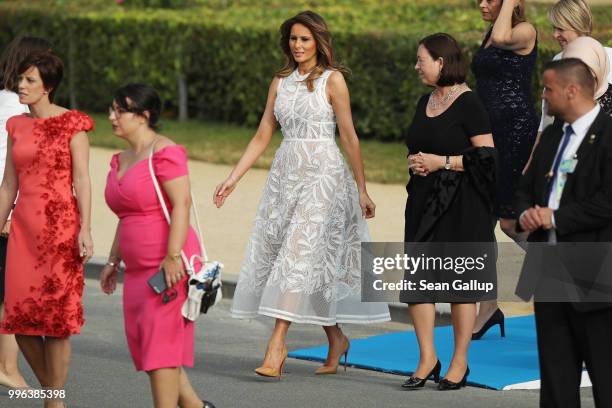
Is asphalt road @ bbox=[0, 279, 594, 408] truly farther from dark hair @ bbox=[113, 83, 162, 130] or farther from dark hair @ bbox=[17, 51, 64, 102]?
dark hair @ bbox=[113, 83, 162, 130]

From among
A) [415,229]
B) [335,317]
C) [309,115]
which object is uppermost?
[309,115]

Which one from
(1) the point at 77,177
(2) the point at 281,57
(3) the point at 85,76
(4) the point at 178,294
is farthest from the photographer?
(3) the point at 85,76

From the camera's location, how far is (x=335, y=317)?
28.5 ft

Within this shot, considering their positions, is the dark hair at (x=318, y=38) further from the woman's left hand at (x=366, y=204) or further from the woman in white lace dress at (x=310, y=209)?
the woman's left hand at (x=366, y=204)

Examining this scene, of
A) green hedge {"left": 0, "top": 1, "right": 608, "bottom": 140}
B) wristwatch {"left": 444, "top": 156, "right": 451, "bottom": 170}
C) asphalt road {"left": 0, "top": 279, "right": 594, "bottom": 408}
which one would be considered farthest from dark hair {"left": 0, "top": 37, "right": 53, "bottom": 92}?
green hedge {"left": 0, "top": 1, "right": 608, "bottom": 140}

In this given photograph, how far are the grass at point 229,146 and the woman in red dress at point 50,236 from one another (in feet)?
33.1

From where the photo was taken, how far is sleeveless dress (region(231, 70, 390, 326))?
28.4ft

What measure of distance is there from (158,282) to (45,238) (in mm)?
952

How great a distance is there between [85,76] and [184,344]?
18.4m

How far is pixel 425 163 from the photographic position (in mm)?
8125

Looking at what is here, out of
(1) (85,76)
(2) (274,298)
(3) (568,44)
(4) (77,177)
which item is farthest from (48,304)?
(1) (85,76)

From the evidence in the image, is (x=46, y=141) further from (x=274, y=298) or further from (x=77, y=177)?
(x=274, y=298)

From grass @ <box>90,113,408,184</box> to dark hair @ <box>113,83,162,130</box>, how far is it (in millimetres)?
10566

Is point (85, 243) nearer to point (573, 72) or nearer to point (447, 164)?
point (447, 164)
